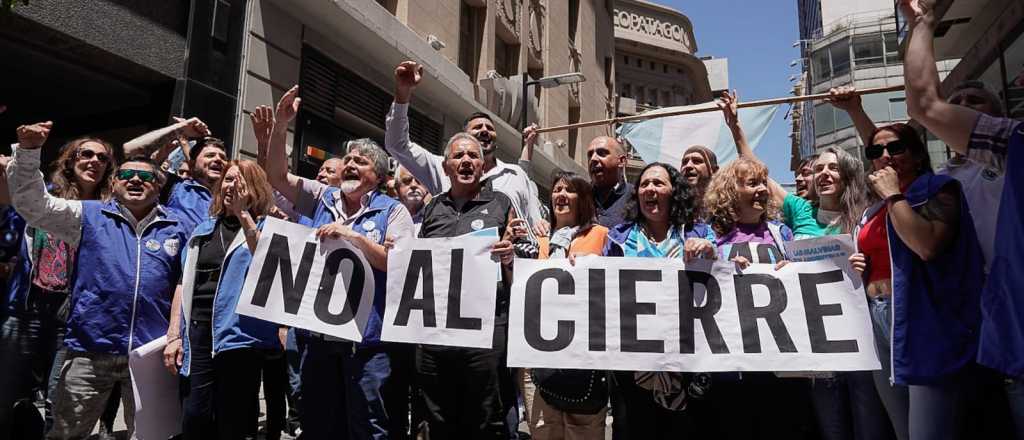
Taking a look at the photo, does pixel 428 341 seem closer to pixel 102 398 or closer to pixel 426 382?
pixel 426 382

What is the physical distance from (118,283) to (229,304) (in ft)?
2.06

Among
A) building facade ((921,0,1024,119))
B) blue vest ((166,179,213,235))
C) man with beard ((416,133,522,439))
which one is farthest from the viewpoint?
building facade ((921,0,1024,119))

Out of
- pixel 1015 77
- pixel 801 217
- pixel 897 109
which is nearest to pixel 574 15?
pixel 1015 77

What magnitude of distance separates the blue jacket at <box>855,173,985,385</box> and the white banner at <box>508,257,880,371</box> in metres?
0.52

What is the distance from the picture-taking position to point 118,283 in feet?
11.7

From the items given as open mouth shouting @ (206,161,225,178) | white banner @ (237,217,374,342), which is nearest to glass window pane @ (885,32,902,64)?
open mouth shouting @ (206,161,225,178)

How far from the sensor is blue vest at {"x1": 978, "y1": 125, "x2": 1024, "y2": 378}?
2.15 meters

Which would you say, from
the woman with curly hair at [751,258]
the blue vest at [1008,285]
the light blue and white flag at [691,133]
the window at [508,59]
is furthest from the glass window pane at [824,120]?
the blue vest at [1008,285]

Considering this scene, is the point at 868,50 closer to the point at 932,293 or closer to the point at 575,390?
the point at 932,293

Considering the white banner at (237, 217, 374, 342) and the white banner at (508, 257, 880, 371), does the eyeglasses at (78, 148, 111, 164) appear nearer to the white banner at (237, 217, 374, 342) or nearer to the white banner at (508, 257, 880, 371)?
the white banner at (237, 217, 374, 342)

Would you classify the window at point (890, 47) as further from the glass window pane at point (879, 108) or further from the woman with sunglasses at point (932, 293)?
the woman with sunglasses at point (932, 293)

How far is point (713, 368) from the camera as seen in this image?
3.17 metres

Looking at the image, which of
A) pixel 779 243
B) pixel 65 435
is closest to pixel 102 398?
pixel 65 435

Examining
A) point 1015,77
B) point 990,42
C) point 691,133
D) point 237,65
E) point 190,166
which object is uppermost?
point 990,42
